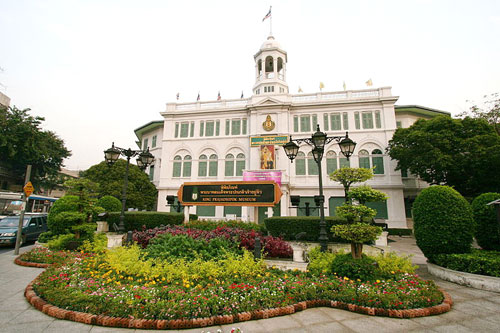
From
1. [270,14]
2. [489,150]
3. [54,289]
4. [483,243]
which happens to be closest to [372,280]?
[483,243]

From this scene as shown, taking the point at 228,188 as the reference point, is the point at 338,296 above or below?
below

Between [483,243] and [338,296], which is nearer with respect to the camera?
[338,296]

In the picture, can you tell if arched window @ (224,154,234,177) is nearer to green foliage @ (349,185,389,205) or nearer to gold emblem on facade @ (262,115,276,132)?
gold emblem on facade @ (262,115,276,132)

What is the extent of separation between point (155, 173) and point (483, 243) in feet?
94.5

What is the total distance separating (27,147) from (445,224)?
40.9 metres

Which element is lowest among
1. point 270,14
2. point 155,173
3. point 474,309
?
point 474,309

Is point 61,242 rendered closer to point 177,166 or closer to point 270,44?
point 177,166

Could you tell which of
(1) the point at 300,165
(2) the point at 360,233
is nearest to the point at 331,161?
(1) the point at 300,165

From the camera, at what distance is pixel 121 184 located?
2425 centimetres

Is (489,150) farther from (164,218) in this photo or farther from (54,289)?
(54,289)

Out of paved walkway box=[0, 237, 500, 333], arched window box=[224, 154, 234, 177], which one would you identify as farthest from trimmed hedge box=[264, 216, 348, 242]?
arched window box=[224, 154, 234, 177]

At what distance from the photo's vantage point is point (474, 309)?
4809mm

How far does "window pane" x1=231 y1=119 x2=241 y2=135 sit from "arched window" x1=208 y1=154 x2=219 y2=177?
3477mm

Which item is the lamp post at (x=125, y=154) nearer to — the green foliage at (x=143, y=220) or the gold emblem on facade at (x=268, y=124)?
the green foliage at (x=143, y=220)
